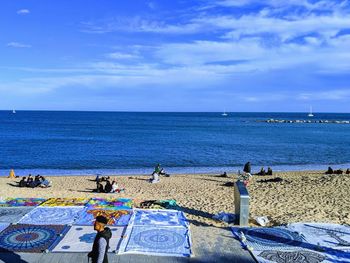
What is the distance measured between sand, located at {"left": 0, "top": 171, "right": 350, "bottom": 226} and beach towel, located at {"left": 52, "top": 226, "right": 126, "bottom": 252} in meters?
3.13

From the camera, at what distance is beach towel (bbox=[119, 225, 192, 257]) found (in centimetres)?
966

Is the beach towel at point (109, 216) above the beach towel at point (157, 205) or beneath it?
above

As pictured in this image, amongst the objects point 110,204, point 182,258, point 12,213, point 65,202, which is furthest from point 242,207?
point 12,213

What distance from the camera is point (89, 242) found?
33.3 ft

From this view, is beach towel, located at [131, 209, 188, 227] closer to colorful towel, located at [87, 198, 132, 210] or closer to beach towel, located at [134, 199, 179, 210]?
colorful towel, located at [87, 198, 132, 210]

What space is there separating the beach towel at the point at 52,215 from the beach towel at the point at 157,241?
2.24 metres

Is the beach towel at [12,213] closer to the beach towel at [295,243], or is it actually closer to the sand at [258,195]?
the sand at [258,195]

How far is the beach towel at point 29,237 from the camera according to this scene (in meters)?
9.70

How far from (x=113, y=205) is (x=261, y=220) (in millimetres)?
5348

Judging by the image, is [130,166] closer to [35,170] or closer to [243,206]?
[35,170]

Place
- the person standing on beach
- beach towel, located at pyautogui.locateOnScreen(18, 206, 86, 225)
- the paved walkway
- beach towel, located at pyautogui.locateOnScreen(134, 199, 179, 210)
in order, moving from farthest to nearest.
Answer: beach towel, located at pyautogui.locateOnScreen(134, 199, 179, 210) < beach towel, located at pyautogui.locateOnScreen(18, 206, 86, 225) < the paved walkway < the person standing on beach

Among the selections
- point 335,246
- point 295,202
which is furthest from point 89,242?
point 295,202

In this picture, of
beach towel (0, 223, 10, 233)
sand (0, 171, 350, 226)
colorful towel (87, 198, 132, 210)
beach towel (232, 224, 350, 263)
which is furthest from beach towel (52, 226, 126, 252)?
beach towel (232, 224, 350, 263)

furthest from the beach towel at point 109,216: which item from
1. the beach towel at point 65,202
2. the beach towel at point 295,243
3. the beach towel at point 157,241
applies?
→ the beach towel at point 295,243
